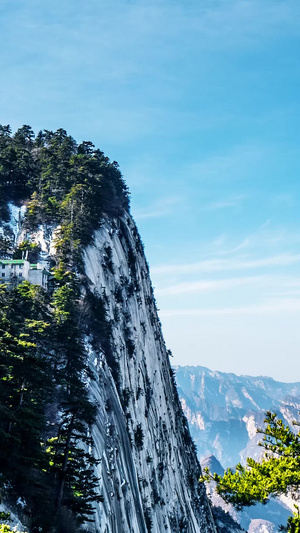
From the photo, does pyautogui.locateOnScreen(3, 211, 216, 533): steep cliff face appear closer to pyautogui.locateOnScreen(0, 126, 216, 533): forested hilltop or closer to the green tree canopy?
pyautogui.locateOnScreen(0, 126, 216, 533): forested hilltop

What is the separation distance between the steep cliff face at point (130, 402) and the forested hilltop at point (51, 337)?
9.40 ft

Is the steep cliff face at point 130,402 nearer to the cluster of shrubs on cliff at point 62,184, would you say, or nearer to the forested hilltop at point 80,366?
the forested hilltop at point 80,366

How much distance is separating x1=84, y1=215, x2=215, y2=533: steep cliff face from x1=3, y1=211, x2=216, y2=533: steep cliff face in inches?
4.4

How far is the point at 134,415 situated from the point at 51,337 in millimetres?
29463

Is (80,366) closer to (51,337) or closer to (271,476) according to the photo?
(51,337)

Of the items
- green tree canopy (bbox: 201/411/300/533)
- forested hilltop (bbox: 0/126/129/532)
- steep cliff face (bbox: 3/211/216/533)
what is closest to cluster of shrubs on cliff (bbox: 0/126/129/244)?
forested hilltop (bbox: 0/126/129/532)

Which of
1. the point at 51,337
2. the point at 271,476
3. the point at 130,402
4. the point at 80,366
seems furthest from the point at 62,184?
the point at 271,476

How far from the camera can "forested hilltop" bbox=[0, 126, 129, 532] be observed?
952 inches

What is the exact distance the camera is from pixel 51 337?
139 ft

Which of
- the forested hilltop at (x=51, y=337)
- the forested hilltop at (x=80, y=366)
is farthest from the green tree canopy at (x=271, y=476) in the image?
the forested hilltop at (x=51, y=337)

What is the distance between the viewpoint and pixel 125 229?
8919 centimetres

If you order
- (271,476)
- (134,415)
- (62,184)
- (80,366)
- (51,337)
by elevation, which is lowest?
(271,476)

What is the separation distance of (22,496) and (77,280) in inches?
1451

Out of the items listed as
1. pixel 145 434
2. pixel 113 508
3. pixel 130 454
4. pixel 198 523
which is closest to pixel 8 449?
pixel 113 508
